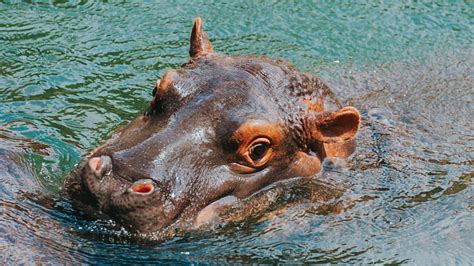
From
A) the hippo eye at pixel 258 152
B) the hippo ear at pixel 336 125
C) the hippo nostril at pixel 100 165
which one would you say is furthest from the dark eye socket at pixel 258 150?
the hippo nostril at pixel 100 165

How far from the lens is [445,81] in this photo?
9.91 m

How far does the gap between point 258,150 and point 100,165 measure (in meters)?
1.38

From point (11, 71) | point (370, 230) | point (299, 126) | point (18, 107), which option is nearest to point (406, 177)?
point (370, 230)

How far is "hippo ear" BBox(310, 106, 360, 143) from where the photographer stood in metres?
7.10

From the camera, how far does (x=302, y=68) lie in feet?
35.5

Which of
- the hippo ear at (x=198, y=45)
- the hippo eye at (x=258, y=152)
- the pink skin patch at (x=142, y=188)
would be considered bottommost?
the hippo eye at (x=258, y=152)

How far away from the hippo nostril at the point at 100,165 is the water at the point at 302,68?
0.46 metres

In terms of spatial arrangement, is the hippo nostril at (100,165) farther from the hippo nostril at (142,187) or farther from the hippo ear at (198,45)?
the hippo ear at (198,45)

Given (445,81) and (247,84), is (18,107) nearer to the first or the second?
(247,84)

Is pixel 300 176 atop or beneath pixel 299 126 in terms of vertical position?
beneath

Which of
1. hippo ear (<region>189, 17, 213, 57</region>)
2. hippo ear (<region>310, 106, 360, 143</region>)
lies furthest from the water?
hippo ear (<region>189, 17, 213, 57</region>)

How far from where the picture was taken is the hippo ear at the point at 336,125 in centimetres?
710

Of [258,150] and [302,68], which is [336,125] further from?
[302,68]

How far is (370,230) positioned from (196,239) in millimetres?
1691
